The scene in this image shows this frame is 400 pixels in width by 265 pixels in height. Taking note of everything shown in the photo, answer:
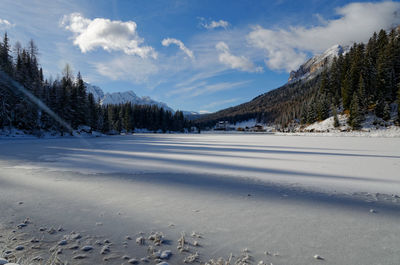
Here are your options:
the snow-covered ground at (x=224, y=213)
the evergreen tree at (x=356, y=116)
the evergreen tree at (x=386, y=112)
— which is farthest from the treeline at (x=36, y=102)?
the evergreen tree at (x=386, y=112)

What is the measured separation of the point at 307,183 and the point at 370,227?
2369 millimetres

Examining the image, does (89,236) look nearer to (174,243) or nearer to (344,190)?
(174,243)

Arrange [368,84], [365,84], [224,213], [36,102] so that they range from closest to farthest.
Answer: [224,213]
[36,102]
[365,84]
[368,84]

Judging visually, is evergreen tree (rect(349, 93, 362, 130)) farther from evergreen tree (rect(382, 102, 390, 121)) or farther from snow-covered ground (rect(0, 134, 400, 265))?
snow-covered ground (rect(0, 134, 400, 265))

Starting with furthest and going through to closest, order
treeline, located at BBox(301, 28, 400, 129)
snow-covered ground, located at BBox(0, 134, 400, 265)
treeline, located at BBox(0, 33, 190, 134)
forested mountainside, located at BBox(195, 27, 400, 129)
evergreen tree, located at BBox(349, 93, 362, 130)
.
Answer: forested mountainside, located at BBox(195, 27, 400, 129) < treeline, located at BBox(301, 28, 400, 129) < evergreen tree, located at BBox(349, 93, 362, 130) < treeline, located at BBox(0, 33, 190, 134) < snow-covered ground, located at BBox(0, 134, 400, 265)

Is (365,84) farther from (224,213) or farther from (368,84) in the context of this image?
(224,213)

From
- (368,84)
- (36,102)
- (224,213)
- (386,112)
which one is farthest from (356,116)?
(36,102)

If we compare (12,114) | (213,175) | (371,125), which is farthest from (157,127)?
(213,175)

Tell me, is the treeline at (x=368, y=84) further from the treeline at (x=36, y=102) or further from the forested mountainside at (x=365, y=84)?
the treeline at (x=36, y=102)

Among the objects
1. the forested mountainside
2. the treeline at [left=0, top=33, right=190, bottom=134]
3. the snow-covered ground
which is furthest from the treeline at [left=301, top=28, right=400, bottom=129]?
the treeline at [left=0, top=33, right=190, bottom=134]

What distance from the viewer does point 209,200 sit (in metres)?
3.91

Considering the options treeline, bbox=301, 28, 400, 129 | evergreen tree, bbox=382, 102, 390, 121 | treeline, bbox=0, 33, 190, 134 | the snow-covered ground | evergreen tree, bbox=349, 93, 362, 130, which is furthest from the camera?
treeline, bbox=301, 28, 400, 129

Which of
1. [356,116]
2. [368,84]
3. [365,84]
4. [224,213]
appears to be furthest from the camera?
[368,84]

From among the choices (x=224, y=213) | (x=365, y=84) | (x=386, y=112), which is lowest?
(x=224, y=213)
